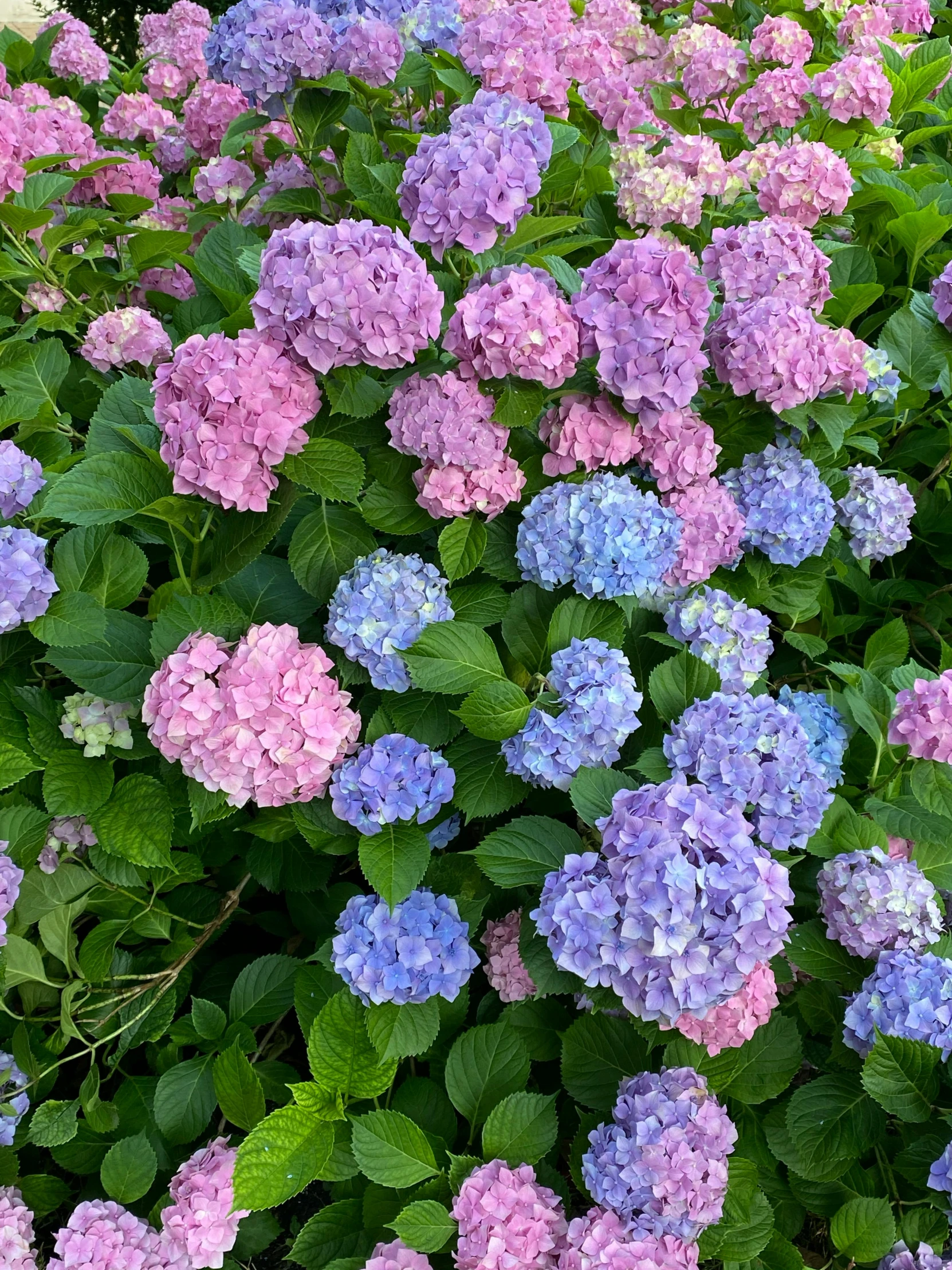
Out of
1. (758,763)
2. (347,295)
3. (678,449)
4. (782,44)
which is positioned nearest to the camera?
(347,295)

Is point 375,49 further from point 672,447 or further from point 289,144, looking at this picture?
point 672,447

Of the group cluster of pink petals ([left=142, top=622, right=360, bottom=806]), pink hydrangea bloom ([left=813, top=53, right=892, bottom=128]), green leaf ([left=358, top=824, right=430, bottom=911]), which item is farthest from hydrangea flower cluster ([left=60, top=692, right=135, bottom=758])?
pink hydrangea bloom ([left=813, top=53, right=892, bottom=128])

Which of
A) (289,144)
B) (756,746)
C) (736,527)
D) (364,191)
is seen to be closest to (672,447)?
(736,527)

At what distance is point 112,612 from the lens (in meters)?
1.79

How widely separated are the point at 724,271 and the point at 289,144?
1567 millimetres

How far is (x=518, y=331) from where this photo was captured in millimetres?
1548

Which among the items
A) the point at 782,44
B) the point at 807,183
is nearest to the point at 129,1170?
the point at 807,183

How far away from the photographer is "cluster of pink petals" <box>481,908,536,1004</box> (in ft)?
5.98

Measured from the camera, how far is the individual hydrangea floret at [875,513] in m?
2.16

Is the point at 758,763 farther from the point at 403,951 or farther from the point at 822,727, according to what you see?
the point at 403,951

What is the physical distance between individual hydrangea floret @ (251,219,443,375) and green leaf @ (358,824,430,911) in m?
0.80

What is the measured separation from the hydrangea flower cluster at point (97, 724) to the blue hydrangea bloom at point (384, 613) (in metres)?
0.44

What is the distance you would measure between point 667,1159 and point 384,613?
1002 millimetres

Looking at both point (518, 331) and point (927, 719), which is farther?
point (927, 719)
